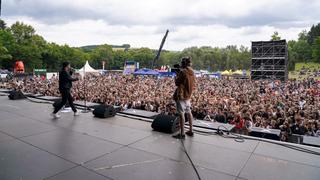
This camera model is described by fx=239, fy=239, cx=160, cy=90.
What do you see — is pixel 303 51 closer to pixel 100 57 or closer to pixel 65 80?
pixel 100 57

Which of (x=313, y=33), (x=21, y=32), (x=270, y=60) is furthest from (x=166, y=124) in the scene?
(x=313, y=33)

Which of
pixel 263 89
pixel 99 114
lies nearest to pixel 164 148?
pixel 99 114

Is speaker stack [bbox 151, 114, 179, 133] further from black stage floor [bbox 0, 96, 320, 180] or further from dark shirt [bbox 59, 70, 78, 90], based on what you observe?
dark shirt [bbox 59, 70, 78, 90]

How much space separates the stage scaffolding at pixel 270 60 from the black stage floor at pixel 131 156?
2238 cm

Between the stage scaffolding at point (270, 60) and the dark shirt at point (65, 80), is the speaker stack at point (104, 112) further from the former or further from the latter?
the stage scaffolding at point (270, 60)

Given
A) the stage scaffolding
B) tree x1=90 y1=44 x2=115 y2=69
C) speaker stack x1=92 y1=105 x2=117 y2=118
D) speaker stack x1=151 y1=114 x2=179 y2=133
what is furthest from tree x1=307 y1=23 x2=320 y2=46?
speaker stack x1=151 y1=114 x2=179 y2=133

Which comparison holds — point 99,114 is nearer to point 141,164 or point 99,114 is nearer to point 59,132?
point 59,132

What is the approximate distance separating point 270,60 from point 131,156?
2400 centimetres

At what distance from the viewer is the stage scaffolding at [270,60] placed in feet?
77.0

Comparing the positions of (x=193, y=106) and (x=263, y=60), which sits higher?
(x=263, y=60)

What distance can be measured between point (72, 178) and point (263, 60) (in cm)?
2523

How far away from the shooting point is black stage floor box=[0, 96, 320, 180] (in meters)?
2.75

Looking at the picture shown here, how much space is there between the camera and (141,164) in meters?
3.02

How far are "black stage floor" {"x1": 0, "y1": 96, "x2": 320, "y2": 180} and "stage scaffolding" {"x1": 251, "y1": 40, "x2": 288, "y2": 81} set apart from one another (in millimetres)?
22384
